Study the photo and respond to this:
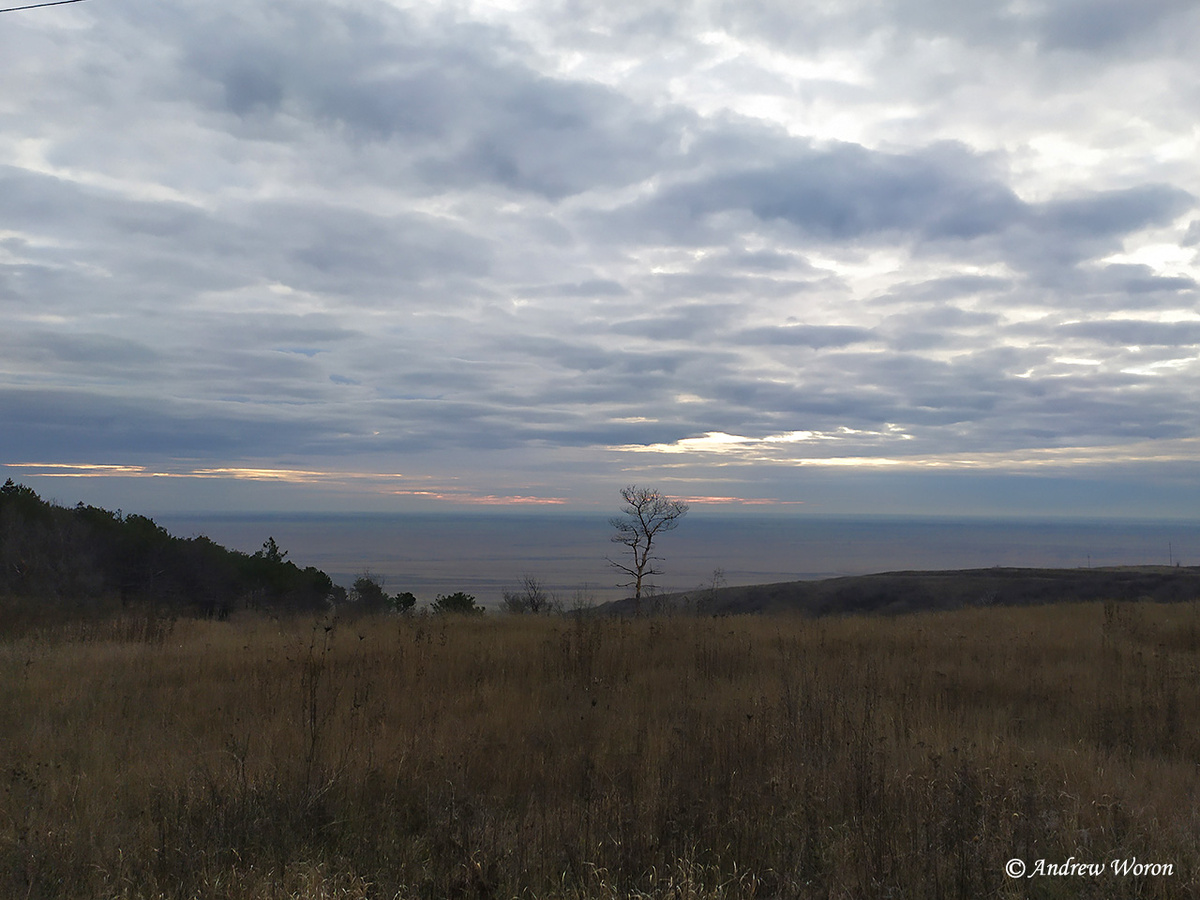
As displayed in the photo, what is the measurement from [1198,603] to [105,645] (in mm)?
24519

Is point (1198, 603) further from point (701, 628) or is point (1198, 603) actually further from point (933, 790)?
point (933, 790)

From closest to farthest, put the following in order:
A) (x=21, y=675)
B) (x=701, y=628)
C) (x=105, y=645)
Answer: (x=21, y=675) < (x=105, y=645) < (x=701, y=628)

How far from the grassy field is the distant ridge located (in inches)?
605

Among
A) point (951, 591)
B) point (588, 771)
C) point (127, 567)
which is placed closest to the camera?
point (588, 771)

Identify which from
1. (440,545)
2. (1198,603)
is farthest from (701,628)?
(440,545)


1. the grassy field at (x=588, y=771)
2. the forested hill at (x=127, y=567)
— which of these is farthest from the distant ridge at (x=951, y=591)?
the grassy field at (x=588, y=771)

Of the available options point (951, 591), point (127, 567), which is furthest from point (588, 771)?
point (951, 591)

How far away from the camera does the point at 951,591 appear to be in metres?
31.1

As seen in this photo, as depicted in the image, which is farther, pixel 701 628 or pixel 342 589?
pixel 342 589

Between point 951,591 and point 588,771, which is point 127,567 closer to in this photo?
point 588,771

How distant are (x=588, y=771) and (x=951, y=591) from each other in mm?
29546

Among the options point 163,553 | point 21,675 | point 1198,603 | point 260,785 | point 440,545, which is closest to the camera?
point 260,785

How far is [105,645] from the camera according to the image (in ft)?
41.6

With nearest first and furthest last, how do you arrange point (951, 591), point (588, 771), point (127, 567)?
point (588, 771)
point (127, 567)
point (951, 591)
